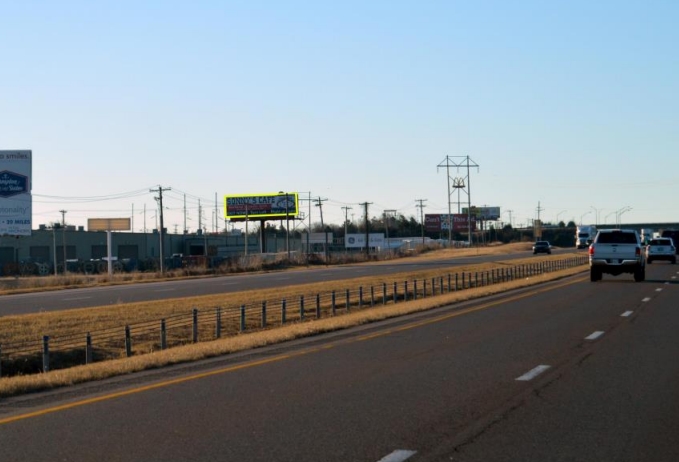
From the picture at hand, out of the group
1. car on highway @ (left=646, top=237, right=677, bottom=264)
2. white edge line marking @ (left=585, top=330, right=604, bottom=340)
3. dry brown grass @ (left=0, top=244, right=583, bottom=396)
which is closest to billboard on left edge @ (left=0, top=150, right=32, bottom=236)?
dry brown grass @ (left=0, top=244, right=583, bottom=396)

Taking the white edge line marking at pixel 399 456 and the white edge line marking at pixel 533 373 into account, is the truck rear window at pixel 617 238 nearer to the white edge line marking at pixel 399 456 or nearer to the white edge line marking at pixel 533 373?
the white edge line marking at pixel 533 373

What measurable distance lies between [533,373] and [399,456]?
6101 millimetres

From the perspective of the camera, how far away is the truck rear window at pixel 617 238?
43500mm

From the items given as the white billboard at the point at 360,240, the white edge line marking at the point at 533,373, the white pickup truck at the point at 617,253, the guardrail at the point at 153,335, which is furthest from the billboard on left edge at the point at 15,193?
the white billboard at the point at 360,240

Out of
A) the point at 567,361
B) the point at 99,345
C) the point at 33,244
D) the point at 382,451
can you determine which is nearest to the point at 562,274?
the point at 99,345

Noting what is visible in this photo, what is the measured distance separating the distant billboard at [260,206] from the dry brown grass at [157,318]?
229 ft

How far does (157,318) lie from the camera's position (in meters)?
30.0

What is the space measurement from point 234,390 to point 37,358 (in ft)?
36.6

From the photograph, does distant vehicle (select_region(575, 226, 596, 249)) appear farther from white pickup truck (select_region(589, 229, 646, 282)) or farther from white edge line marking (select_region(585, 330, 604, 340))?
white edge line marking (select_region(585, 330, 604, 340))

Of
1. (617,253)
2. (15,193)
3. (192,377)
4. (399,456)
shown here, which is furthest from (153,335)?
(15,193)

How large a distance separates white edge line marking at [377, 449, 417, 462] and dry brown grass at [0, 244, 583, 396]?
22.0 feet

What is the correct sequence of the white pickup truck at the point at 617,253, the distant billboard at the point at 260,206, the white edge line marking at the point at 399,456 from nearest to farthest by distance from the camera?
1. the white edge line marking at the point at 399,456
2. the white pickup truck at the point at 617,253
3. the distant billboard at the point at 260,206

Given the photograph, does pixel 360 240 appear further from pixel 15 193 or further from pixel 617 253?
pixel 617 253

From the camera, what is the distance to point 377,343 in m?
19.6
